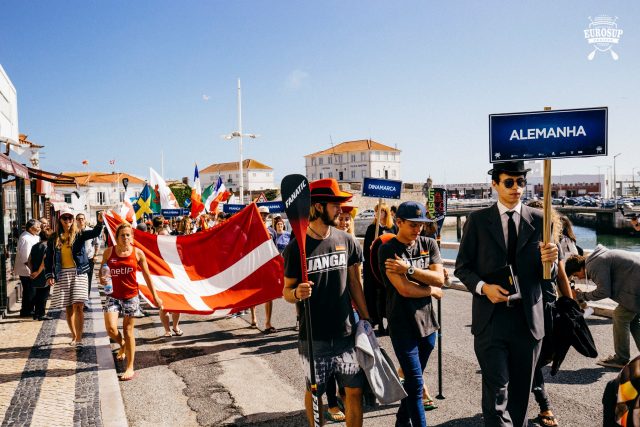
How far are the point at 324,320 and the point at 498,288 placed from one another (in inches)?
48.1

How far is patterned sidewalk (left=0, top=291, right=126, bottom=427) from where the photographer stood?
493 cm

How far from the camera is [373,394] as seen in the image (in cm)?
388

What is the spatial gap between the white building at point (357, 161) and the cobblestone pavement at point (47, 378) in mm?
121312

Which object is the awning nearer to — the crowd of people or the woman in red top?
the woman in red top

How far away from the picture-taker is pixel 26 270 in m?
10.1

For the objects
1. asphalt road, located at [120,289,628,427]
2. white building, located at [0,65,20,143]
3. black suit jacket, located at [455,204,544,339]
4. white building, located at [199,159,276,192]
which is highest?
white building, located at [199,159,276,192]

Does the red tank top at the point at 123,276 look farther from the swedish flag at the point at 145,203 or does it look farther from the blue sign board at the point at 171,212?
the swedish flag at the point at 145,203

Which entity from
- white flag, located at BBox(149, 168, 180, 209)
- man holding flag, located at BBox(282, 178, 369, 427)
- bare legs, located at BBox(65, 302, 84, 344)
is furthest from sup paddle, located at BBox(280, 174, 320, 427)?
white flag, located at BBox(149, 168, 180, 209)

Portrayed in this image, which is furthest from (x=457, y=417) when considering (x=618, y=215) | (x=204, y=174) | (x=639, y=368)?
(x=204, y=174)

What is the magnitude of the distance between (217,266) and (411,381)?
4772 millimetres

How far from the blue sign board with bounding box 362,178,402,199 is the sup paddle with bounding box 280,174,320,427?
600 centimetres

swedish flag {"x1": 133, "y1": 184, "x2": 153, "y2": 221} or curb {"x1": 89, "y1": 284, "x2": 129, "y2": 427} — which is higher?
swedish flag {"x1": 133, "y1": 184, "x2": 153, "y2": 221}

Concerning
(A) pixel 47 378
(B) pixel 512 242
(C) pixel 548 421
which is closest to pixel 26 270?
(A) pixel 47 378

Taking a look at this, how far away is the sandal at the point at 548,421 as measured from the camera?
4496 millimetres
